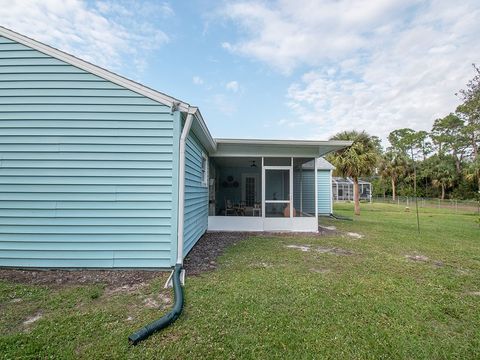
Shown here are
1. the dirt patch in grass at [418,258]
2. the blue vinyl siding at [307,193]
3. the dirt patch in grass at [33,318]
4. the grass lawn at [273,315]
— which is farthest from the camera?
the blue vinyl siding at [307,193]

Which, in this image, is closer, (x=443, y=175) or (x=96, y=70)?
(x=96, y=70)

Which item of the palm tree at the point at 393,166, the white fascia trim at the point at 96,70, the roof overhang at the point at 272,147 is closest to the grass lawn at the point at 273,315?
the white fascia trim at the point at 96,70

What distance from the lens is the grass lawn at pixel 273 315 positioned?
2098 millimetres

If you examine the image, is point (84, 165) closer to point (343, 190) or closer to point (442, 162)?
point (343, 190)

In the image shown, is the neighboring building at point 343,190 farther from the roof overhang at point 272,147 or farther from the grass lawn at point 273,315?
the grass lawn at point 273,315

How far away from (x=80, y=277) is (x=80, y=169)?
1.79m

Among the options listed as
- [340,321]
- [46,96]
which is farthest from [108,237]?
[340,321]

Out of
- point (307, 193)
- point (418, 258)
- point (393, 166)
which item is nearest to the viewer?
point (418, 258)

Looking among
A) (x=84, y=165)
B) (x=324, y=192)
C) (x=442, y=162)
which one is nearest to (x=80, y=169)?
(x=84, y=165)

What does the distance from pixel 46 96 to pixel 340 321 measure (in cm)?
566

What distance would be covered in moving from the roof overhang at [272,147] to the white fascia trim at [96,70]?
324 cm

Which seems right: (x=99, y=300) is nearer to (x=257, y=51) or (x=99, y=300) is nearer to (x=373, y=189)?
(x=257, y=51)

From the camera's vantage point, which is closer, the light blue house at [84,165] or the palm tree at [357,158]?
the light blue house at [84,165]

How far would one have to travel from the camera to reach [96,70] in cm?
413
